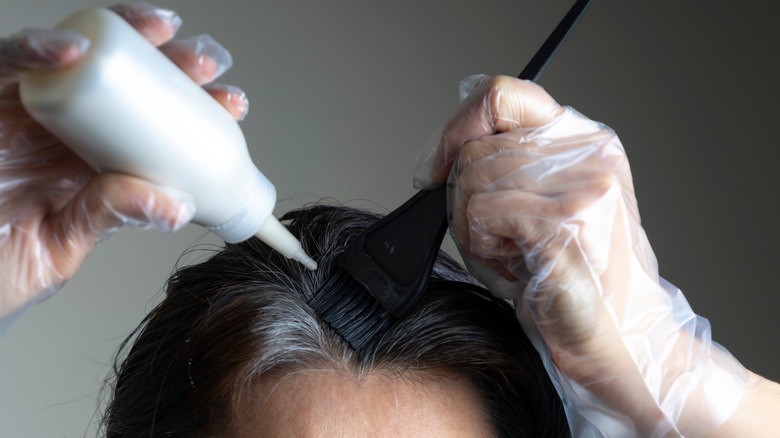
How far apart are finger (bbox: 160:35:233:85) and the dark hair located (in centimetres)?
32

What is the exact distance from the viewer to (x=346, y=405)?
2.36ft

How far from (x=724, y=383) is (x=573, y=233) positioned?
269 mm

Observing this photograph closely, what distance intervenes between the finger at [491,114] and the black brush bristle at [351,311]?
15cm

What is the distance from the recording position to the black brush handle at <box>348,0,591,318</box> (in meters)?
0.70

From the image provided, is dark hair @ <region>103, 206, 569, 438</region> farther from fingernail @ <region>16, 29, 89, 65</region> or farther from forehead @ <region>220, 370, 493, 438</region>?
fingernail @ <region>16, 29, 89, 65</region>

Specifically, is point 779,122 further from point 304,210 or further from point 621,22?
point 304,210

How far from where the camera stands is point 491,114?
0.68m

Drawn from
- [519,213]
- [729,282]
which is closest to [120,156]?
[519,213]

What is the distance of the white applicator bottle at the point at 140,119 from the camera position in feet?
1.34

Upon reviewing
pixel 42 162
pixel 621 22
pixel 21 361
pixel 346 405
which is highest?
pixel 621 22

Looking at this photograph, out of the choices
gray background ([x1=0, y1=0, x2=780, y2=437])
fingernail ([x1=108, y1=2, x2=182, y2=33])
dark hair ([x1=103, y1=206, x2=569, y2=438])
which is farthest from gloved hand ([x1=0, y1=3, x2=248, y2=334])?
gray background ([x1=0, y1=0, x2=780, y2=437])

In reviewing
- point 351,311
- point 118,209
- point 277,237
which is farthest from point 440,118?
point 118,209

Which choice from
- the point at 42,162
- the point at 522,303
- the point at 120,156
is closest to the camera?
the point at 120,156

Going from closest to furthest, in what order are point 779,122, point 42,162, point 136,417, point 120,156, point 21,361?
1. point 120,156
2. point 42,162
3. point 136,417
4. point 779,122
5. point 21,361
